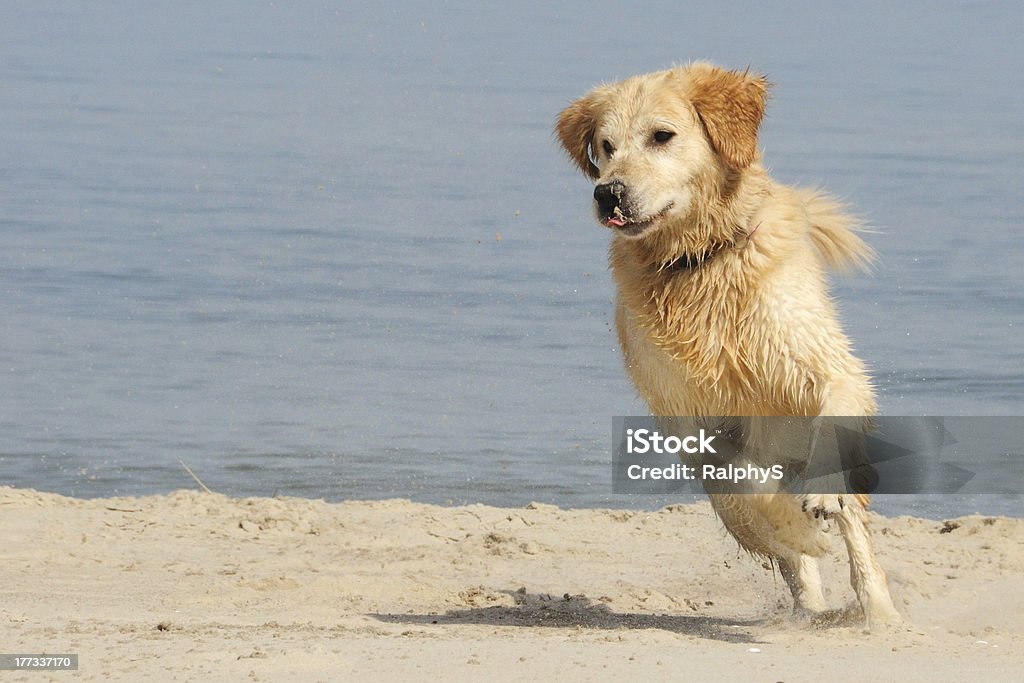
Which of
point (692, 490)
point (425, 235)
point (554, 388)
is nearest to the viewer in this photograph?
point (692, 490)

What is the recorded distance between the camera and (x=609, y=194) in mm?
5961

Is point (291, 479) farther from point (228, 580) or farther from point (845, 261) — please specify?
point (845, 261)

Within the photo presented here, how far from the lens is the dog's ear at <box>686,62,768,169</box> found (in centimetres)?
613

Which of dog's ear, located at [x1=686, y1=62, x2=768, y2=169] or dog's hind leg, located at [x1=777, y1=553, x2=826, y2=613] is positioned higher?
dog's ear, located at [x1=686, y1=62, x2=768, y2=169]

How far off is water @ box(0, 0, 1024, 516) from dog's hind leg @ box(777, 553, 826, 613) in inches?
53.8

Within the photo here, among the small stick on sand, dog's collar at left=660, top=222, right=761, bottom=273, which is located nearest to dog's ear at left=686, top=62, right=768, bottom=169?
dog's collar at left=660, top=222, right=761, bottom=273

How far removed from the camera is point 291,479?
8.99 metres

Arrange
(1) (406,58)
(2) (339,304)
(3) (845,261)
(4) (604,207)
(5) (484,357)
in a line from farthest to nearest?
(1) (406,58)
(2) (339,304)
(5) (484,357)
(3) (845,261)
(4) (604,207)

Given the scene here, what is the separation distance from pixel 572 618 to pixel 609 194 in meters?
1.71

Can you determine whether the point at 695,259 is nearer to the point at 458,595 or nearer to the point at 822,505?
the point at 822,505

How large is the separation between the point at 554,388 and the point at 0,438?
324 cm

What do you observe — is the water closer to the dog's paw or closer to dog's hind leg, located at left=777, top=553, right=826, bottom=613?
dog's hind leg, located at left=777, top=553, right=826, bottom=613

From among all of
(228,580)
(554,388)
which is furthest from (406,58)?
(228,580)

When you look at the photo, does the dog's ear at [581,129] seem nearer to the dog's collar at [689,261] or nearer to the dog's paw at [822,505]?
the dog's collar at [689,261]
